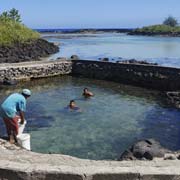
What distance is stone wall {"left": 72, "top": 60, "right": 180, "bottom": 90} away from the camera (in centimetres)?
2647

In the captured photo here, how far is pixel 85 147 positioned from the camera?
530 inches

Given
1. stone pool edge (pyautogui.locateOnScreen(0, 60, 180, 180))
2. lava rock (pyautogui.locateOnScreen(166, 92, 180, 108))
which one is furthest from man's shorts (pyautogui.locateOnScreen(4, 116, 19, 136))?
lava rock (pyautogui.locateOnScreen(166, 92, 180, 108))

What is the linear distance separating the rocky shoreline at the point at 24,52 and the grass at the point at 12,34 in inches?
45.6

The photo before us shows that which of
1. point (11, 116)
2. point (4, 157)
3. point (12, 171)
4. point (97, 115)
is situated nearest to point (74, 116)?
point (97, 115)

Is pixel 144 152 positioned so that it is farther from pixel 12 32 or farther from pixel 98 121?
pixel 12 32

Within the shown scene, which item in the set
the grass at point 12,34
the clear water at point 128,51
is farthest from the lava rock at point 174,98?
the grass at point 12,34

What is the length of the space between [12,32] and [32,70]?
26.0m

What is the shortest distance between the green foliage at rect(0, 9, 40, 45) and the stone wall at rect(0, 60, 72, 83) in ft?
60.1

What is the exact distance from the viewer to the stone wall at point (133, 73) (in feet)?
86.9

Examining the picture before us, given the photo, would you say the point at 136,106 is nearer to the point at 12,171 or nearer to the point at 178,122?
the point at 178,122

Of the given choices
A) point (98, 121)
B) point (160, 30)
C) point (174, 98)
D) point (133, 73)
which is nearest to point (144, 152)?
point (98, 121)

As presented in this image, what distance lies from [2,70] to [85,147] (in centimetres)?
1682

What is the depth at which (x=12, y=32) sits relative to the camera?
55.2 metres

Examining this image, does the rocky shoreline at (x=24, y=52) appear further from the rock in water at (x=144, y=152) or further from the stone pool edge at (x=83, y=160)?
the rock in water at (x=144, y=152)
